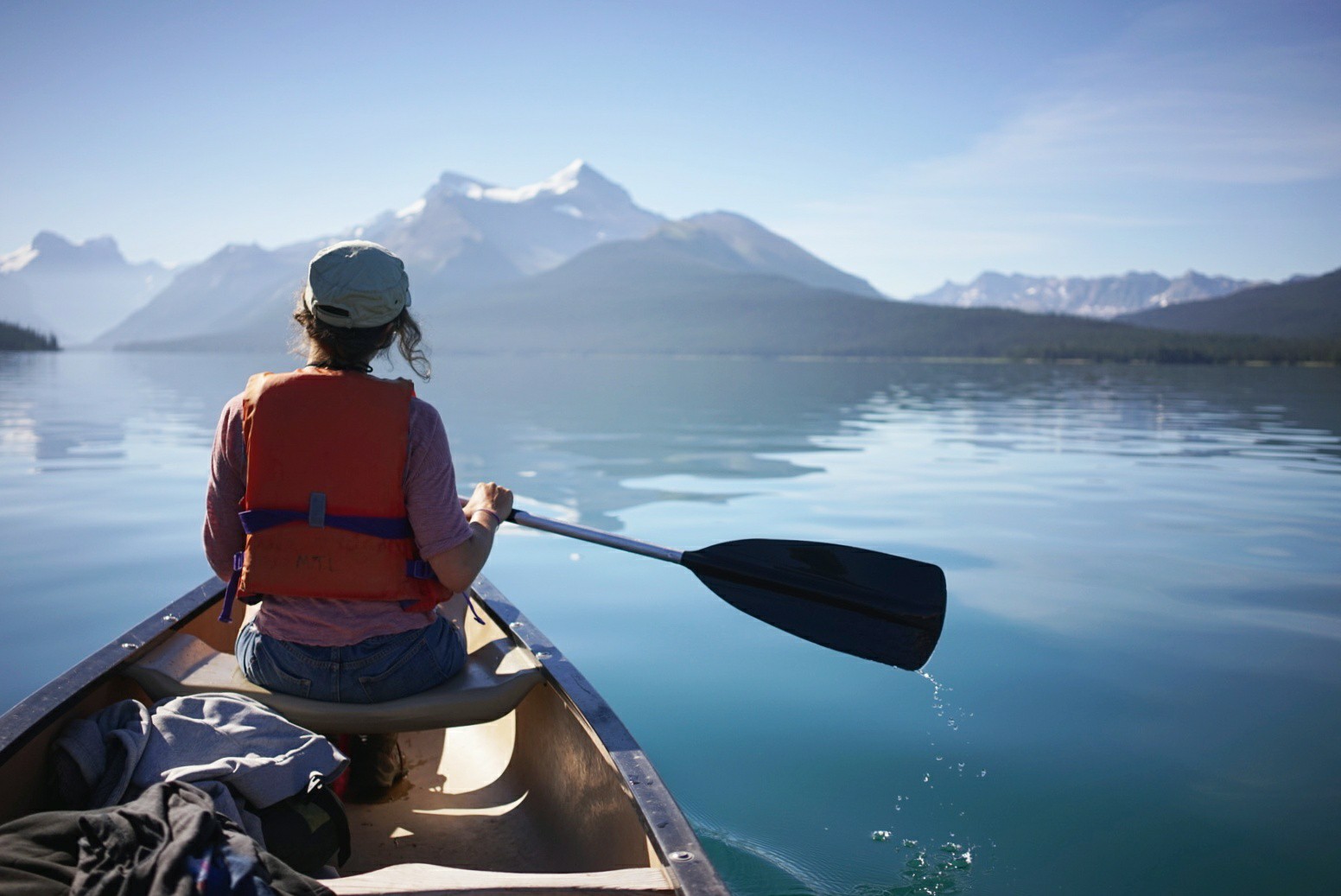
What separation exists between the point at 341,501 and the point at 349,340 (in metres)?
0.50

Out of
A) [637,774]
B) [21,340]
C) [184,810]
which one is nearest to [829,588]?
[637,774]

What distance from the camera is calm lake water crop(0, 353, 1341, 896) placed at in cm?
388

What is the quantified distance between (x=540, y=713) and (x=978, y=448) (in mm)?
14181

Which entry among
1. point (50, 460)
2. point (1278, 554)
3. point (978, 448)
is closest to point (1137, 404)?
point (978, 448)

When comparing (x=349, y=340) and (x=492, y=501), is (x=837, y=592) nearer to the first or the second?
(x=492, y=501)

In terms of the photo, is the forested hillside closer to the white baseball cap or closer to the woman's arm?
the woman's arm

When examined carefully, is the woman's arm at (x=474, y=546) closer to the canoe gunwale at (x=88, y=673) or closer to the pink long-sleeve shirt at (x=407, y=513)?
the pink long-sleeve shirt at (x=407, y=513)

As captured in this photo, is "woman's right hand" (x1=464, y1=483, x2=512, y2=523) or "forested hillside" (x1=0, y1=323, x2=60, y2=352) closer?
"woman's right hand" (x1=464, y1=483, x2=512, y2=523)

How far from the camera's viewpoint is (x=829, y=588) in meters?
4.25

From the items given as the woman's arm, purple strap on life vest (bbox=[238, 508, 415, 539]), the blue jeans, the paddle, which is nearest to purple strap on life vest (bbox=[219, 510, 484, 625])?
purple strap on life vest (bbox=[238, 508, 415, 539])

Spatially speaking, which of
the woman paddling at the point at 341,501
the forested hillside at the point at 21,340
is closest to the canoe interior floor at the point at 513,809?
the woman paddling at the point at 341,501

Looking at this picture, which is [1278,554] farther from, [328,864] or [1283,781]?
[328,864]

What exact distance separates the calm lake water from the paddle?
2.25ft

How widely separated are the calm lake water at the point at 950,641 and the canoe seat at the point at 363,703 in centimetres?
108
